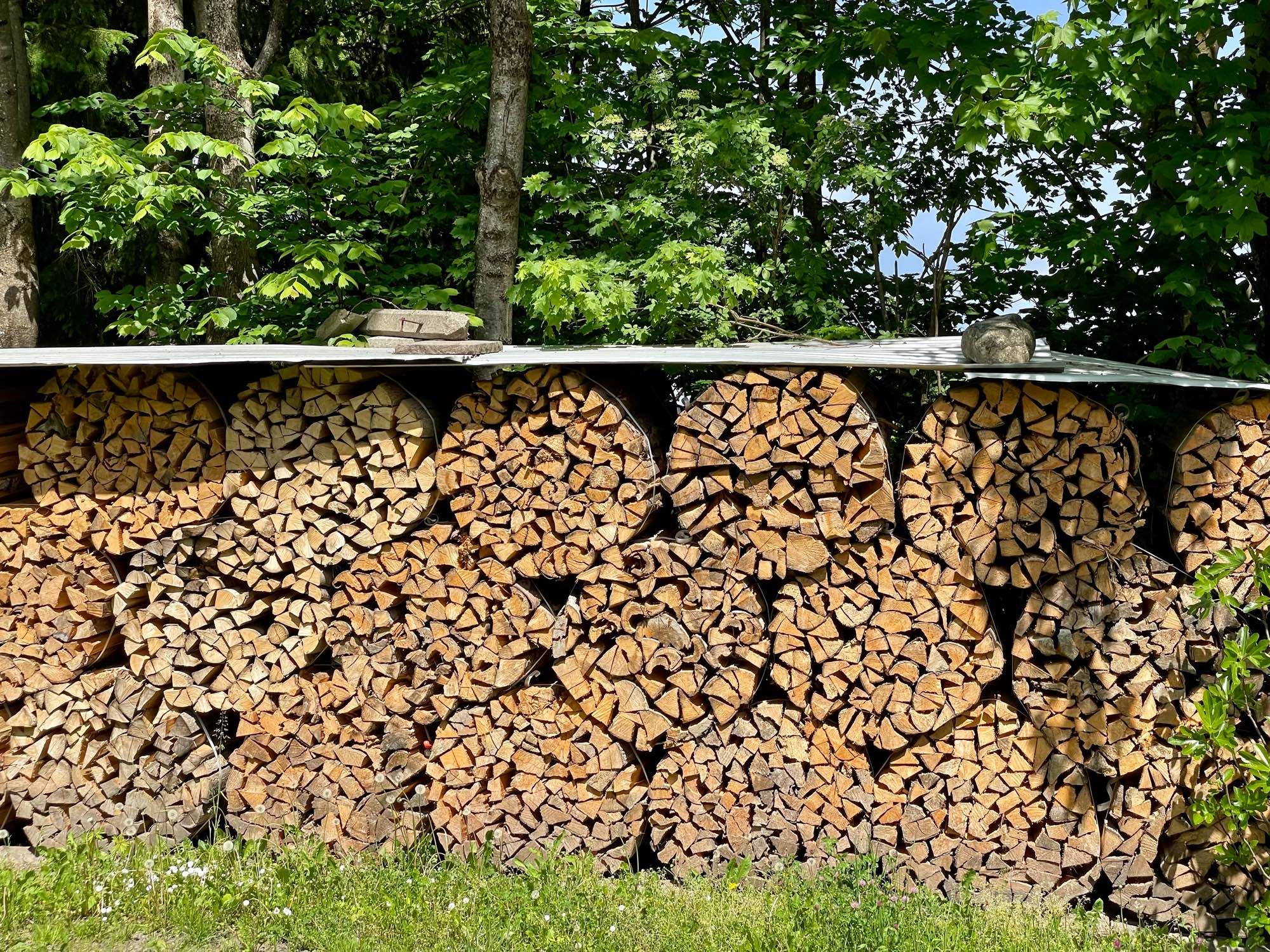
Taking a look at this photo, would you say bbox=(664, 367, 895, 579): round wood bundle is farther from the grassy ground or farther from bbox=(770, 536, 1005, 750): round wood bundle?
the grassy ground

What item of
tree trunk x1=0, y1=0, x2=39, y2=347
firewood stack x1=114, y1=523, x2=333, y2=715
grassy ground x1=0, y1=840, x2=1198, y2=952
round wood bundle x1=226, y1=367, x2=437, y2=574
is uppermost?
tree trunk x1=0, y1=0, x2=39, y2=347

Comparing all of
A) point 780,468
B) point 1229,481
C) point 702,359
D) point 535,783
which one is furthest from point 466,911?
point 1229,481

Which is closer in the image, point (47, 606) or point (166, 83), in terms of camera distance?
point (47, 606)

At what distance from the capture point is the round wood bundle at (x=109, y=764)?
17.9ft

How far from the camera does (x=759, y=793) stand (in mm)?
4773

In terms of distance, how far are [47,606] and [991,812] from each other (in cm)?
503

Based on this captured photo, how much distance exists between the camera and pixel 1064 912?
4441 millimetres

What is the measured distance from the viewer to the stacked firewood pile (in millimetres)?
4496

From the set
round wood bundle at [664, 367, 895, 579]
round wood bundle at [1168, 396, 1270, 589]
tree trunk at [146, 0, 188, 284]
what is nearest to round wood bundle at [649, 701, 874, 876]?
round wood bundle at [664, 367, 895, 579]

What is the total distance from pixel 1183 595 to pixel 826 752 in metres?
1.71

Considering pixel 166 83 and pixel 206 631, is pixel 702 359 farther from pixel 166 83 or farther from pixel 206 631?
pixel 166 83

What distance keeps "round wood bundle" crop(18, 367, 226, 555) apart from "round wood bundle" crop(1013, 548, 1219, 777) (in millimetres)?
4143

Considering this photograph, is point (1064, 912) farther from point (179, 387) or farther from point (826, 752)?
point (179, 387)

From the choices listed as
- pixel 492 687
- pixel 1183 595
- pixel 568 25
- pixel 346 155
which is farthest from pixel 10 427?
pixel 1183 595
